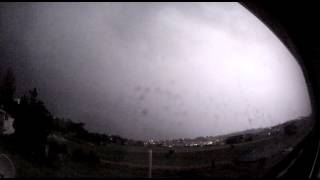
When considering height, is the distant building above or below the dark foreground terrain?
above

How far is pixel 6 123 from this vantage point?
0.76m

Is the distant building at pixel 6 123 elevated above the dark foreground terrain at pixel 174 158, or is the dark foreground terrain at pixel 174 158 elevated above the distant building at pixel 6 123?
the distant building at pixel 6 123

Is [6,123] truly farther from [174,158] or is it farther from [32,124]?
[174,158]

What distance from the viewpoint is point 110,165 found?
725mm

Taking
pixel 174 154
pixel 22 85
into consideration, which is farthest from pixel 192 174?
pixel 22 85

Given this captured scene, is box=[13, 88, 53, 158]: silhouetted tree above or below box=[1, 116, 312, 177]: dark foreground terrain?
above

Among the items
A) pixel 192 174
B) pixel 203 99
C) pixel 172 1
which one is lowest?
pixel 192 174

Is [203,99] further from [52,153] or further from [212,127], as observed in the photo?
[52,153]

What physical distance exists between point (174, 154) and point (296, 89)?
23 centimetres

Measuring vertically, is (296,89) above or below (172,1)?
below

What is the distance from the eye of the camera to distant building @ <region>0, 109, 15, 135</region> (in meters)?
0.75

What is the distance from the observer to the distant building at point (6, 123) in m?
0.75

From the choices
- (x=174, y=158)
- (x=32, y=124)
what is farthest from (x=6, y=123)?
(x=174, y=158)

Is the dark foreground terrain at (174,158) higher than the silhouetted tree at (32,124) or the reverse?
the reverse
